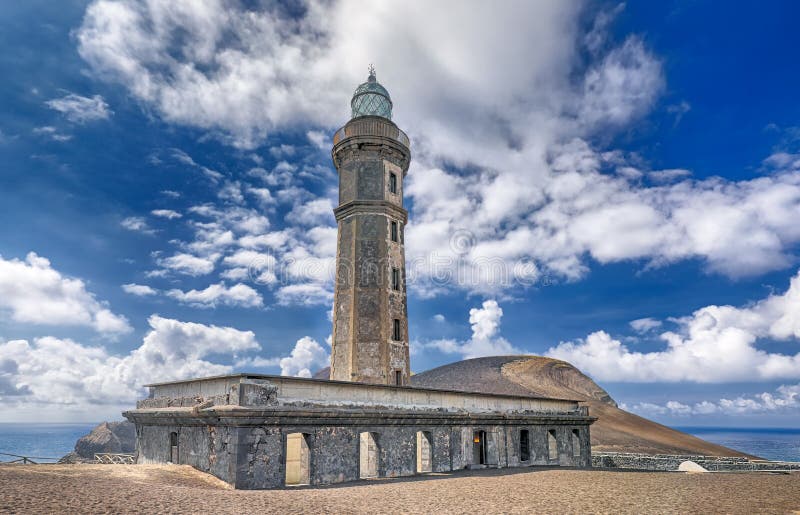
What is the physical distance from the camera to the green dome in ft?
93.9

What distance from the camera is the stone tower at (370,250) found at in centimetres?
2458

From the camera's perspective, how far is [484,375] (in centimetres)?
6919

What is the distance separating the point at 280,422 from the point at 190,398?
4703 mm

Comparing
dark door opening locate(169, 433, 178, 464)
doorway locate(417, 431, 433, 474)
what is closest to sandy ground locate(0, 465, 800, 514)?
dark door opening locate(169, 433, 178, 464)

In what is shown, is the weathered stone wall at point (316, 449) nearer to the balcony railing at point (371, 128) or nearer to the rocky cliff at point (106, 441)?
the balcony railing at point (371, 128)

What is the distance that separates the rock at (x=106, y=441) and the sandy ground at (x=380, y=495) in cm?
6253

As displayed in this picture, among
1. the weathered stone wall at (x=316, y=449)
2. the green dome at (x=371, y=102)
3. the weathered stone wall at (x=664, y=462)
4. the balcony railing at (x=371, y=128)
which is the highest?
the green dome at (x=371, y=102)

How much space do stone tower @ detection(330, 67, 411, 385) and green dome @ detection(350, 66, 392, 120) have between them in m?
0.06

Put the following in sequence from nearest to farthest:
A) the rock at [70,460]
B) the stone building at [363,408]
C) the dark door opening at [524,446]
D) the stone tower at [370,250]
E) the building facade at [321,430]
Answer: the building facade at [321,430], the stone building at [363,408], the rock at [70,460], the stone tower at [370,250], the dark door opening at [524,446]

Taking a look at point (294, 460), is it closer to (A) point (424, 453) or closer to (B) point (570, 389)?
(A) point (424, 453)

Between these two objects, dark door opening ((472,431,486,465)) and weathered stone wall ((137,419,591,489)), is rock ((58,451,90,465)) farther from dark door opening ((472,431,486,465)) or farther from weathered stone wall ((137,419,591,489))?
dark door opening ((472,431,486,465))

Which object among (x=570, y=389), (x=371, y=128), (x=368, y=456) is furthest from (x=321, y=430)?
(x=570, y=389)

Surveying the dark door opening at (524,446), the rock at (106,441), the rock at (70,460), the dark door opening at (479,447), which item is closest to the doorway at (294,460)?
the rock at (70,460)

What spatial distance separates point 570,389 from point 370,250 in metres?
52.4
